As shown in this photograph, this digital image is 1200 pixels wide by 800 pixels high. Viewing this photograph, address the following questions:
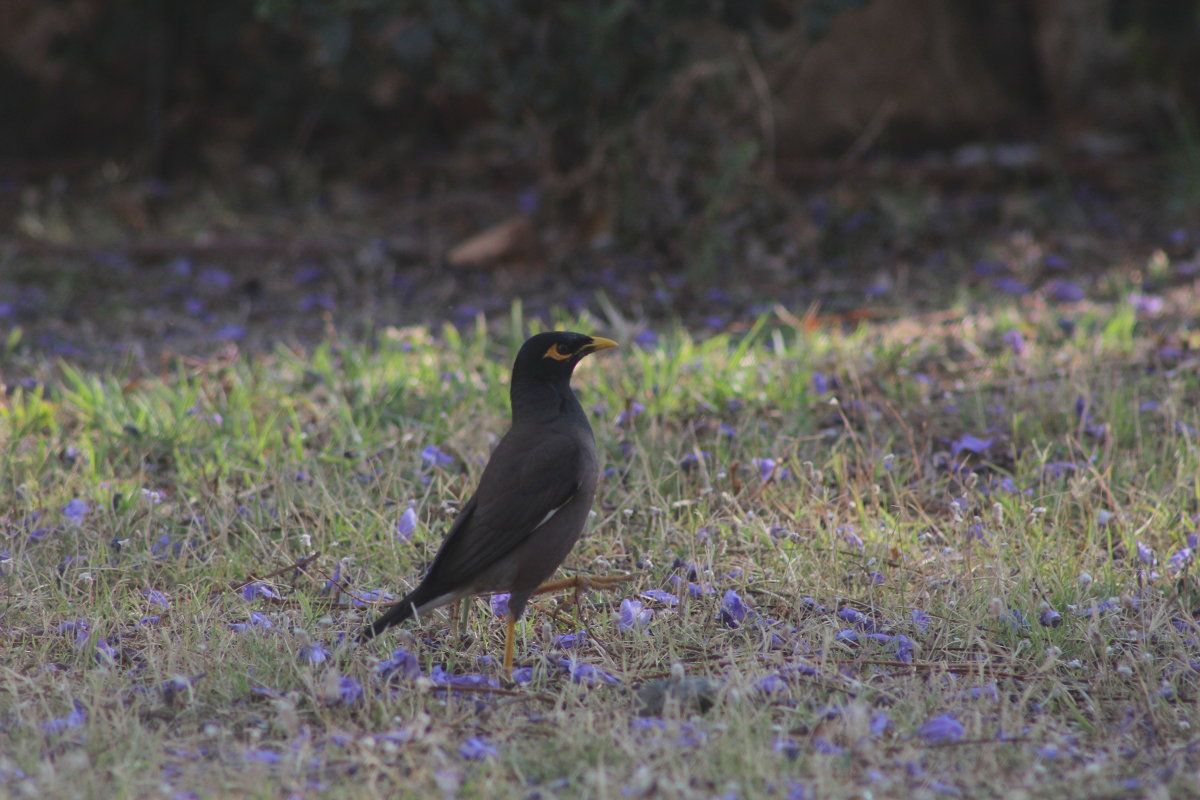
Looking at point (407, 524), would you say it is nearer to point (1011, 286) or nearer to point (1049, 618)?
point (1049, 618)

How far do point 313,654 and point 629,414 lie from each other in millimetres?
1743

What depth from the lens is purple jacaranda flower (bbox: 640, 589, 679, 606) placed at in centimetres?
352

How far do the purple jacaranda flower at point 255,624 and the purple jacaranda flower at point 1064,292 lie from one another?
3.88m

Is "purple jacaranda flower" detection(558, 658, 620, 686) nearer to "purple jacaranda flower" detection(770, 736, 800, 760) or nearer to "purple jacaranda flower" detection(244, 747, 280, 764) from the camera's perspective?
"purple jacaranda flower" detection(770, 736, 800, 760)

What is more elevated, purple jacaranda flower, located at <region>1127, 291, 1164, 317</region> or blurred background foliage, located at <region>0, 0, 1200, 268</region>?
blurred background foliage, located at <region>0, 0, 1200, 268</region>

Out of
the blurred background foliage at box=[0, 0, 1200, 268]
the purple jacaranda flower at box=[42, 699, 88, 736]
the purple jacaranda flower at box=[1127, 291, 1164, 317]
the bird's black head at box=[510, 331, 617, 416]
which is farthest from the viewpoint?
the blurred background foliage at box=[0, 0, 1200, 268]

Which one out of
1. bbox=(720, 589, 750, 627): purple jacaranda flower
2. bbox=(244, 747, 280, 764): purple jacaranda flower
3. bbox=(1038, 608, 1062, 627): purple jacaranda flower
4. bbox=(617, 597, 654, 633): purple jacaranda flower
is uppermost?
bbox=(244, 747, 280, 764): purple jacaranda flower

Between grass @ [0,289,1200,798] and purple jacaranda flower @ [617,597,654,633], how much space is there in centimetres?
2

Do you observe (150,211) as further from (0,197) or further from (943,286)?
(943,286)

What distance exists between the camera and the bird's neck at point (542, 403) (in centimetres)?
352

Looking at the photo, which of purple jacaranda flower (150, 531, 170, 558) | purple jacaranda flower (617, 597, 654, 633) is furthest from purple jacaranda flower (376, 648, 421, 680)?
purple jacaranda flower (150, 531, 170, 558)

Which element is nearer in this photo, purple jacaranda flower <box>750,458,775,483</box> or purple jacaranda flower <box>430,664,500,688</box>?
purple jacaranda flower <box>430,664,500,688</box>

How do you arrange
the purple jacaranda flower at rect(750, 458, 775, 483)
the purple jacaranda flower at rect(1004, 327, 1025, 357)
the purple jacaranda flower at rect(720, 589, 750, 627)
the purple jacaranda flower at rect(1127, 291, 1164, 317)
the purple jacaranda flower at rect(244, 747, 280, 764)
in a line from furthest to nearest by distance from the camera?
the purple jacaranda flower at rect(1127, 291, 1164, 317) < the purple jacaranda flower at rect(1004, 327, 1025, 357) < the purple jacaranda flower at rect(750, 458, 775, 483) < the purple jacaranda flower at rect(720, 589, 750, 627) < the purple jacaranda flower at rect(244, 747, 280, 764)

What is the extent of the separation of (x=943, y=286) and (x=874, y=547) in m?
2.82
